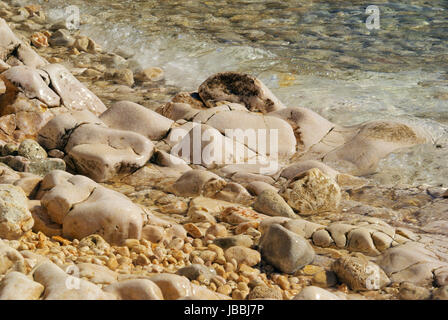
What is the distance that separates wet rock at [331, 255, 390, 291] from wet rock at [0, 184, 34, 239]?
1896 millimetres

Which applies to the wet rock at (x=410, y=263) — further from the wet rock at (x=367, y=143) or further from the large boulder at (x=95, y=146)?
the large boulder at (x=95, y=146)

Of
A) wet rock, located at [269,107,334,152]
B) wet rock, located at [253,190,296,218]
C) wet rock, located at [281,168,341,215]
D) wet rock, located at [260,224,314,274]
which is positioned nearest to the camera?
wet rock, located at [260,224,314,274]

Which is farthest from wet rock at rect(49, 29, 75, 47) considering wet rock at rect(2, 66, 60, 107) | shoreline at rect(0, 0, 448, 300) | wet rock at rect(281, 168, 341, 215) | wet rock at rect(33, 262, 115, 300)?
wet rock at rect(33, 262, 115, 300)

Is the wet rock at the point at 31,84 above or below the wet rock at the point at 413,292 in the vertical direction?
above

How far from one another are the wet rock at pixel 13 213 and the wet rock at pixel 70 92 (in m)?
2.49

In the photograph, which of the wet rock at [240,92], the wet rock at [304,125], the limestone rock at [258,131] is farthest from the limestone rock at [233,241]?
the wet rock at [240,92]

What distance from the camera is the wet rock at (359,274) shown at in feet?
11.1

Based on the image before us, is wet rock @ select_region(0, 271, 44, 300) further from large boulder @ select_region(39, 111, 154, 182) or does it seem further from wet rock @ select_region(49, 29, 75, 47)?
wet rock @ select_region(49, 29, 75, 47)

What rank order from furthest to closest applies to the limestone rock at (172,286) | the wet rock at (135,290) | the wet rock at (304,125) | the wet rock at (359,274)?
1. the wet rock at (304,125)
2. the wet rock at (359,274)
3. the limestone rock at (172,286)
4. the wet rock at (135,290)

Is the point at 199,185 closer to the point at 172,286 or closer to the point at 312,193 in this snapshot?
the point at 312,193

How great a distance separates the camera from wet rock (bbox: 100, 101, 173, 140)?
578cm

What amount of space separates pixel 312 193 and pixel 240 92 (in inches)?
95.9

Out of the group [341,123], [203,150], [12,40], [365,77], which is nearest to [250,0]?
[365,77]

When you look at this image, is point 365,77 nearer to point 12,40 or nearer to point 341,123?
point 341,123
